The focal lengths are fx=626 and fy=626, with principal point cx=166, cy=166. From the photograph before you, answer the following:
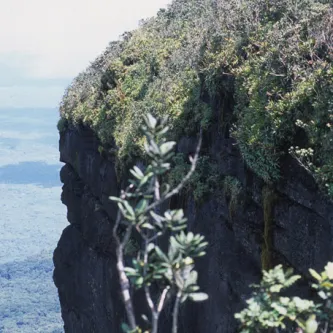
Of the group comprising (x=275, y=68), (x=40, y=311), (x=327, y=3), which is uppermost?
(x=327, y=3)

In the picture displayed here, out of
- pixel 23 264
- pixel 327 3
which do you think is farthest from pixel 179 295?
pixel 23 264

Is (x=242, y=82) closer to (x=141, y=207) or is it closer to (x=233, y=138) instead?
(x=233, y=138)

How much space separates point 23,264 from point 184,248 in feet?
491

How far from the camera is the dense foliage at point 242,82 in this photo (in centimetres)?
958

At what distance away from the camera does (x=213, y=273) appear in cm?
1177

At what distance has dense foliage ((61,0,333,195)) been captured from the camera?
9578 millimetres

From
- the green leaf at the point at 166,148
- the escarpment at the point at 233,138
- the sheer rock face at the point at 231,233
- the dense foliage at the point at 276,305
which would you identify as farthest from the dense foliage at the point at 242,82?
the green leaf at the point at 166,148

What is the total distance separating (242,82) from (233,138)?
41.6 inches

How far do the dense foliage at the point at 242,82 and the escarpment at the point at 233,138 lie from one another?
0.03 meters

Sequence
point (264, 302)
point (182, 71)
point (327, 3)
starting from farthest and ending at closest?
point (182, 71)
point (327, 3)
point (264, 302)

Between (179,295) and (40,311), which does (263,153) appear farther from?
(40,311)

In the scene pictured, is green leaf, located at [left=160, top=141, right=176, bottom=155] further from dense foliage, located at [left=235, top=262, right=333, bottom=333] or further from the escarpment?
the escarpment

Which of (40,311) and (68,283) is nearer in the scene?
(68,283)

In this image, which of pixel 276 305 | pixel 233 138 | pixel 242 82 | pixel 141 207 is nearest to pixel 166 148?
pixel 141 207
